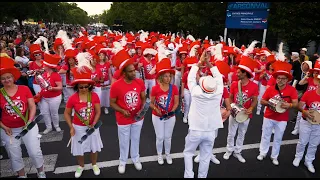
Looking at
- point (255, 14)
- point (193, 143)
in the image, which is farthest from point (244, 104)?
point (255, 14)

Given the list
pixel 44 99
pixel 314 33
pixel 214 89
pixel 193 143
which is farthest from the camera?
pixel 314 33

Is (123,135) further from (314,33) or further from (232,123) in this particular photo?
(314,33)

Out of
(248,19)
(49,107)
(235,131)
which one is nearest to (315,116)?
(235,131)

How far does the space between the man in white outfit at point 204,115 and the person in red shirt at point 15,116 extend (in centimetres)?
259

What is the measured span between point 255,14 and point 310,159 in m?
12.6

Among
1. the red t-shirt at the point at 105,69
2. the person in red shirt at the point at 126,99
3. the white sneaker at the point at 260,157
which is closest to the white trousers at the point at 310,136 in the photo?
the white sneaker at the point at 260,157

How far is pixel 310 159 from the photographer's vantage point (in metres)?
5.08

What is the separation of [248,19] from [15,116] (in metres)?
15.6

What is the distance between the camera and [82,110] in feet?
13.9

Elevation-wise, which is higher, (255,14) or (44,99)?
(255,14)

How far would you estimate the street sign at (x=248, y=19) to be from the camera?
15312 millimetres

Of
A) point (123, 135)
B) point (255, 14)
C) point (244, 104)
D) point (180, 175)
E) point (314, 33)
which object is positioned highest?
point (255, 14)

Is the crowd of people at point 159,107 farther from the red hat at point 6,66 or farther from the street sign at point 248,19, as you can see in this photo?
the street sign at point 248,19

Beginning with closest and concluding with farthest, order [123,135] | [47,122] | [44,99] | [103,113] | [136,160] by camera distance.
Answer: [123,135] < [136,160] < [44,99] < [47,122] < [103,113]
